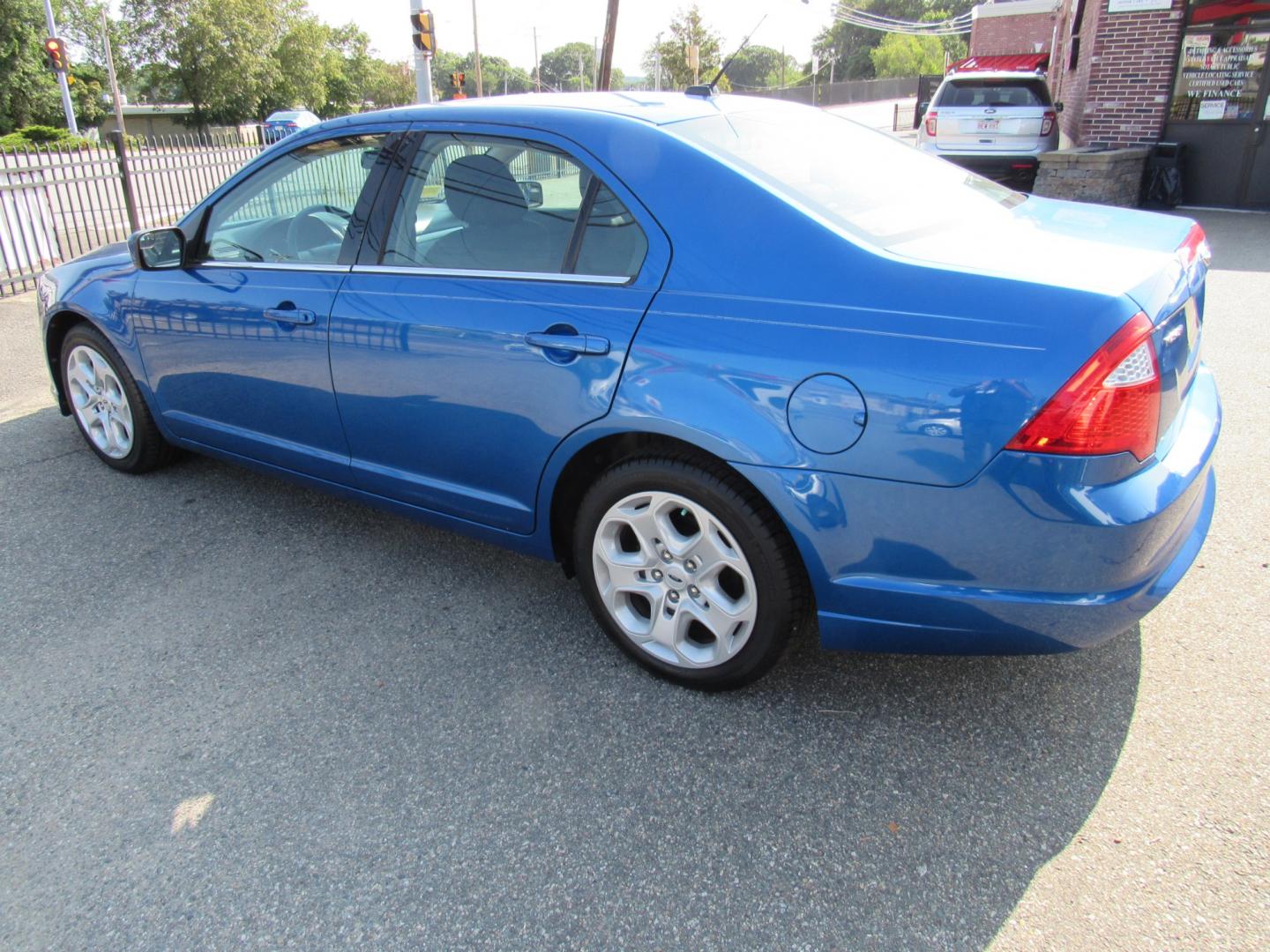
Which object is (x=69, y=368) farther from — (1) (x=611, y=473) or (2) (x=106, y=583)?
(1) (x=611, y=473)

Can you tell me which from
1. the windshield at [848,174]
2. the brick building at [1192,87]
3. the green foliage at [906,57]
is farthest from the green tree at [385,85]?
the windshield at [848,174]

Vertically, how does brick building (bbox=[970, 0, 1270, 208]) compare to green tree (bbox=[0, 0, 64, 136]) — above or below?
below

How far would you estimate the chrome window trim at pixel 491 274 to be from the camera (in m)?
2.63

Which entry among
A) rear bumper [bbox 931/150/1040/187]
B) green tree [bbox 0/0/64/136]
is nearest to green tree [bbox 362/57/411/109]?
green tree [bbox 0/0/64/136]

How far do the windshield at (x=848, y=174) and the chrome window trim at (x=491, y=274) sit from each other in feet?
1.55

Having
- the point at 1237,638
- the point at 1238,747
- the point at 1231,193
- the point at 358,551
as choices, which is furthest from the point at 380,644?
the point at 1231,193

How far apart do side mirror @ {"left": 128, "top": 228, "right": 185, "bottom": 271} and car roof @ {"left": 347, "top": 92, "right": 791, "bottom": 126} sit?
1.11 metres

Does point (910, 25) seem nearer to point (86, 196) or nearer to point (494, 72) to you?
point (494, 72)

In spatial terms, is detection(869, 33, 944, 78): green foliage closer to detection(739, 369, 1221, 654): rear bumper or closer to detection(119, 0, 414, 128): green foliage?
detection(119, 0, 414, 128): green foliage

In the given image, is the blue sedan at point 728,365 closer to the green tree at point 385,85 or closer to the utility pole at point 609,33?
the utility pole at point 609,33

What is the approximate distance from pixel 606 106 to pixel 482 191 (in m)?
0.49

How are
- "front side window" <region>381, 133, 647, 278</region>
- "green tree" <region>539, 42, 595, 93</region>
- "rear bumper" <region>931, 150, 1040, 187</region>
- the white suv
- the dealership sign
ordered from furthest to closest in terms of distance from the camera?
"green tree" <region>539, 42, 595, 93</region> < "rear bumper" <region>931, 150, 1040, 187</region> < the white suv < the dealership sign < "front side window" <region>381, 133, 647, 278</region>

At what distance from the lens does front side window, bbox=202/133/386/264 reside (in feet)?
10.8

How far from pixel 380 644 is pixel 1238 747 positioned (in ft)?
8.39
